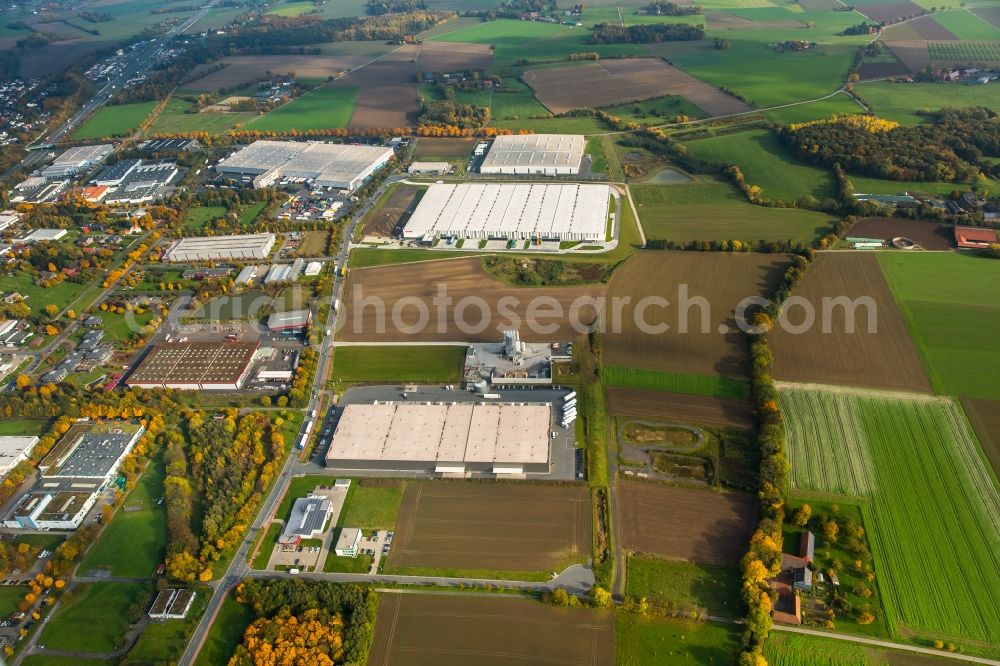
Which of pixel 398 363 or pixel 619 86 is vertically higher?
pixel 619 86

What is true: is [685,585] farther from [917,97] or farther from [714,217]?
[917,97]

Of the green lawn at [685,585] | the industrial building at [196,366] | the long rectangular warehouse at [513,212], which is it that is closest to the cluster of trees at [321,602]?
the green lawn at [685,585]

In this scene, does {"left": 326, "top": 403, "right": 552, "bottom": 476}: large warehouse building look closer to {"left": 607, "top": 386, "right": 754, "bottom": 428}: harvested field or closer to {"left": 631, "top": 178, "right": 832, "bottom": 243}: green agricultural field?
{"left": 607, "top": 386, "right": 754, "bottom": 428}: harvested field

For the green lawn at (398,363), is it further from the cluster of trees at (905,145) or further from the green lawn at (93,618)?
the cluster of trees at (905,145)

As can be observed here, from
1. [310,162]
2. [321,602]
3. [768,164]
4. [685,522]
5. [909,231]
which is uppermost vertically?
[768,164]

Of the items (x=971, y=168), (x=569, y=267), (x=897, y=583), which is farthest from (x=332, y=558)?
(x=971, y=168)

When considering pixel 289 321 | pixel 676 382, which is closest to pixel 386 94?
pixel 289 321
